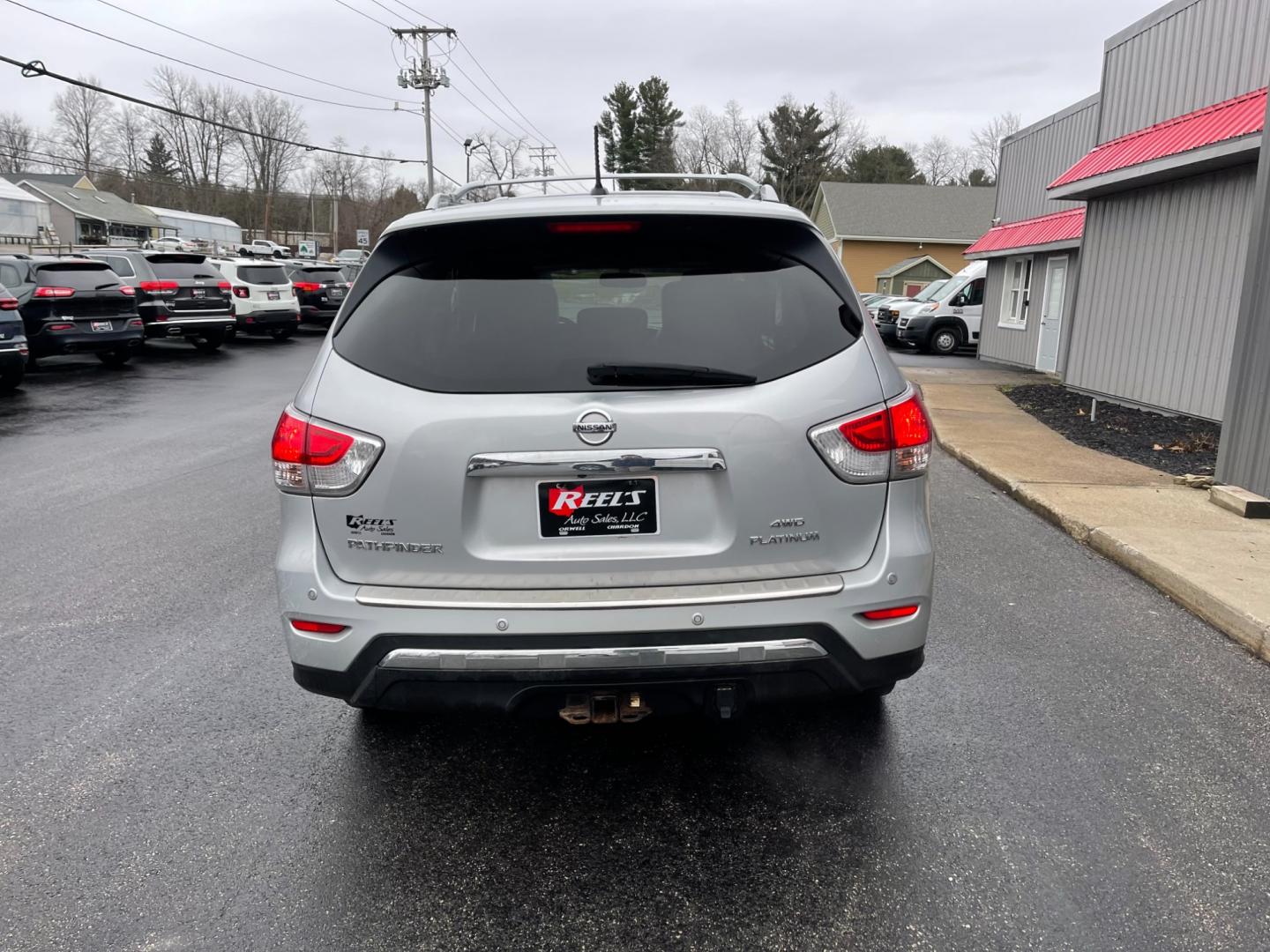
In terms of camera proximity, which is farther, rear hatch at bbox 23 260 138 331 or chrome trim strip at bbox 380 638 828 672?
rear hatch at bbox 23 260 138 331

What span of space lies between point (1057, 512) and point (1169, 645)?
254 cm

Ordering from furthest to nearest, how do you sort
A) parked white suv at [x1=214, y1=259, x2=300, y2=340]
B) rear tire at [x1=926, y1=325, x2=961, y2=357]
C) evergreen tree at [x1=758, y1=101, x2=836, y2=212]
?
1. evergreen tree at [x1=758, y1=101, x2=836, y2=212]
2. rear tire at [x1=926, y1=325, x2=961, y2=357]
3. parked white suv at [x1=214, y1=259, x2=300, y2=340]

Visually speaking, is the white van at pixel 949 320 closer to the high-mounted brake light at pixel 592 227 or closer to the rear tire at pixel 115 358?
the rear tire at pixel 115 358

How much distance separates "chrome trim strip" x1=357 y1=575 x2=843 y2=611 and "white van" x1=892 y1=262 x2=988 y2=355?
2443 cm

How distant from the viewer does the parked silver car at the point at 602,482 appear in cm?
273

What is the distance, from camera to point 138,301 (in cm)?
1925

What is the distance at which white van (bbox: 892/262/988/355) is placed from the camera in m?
25.9

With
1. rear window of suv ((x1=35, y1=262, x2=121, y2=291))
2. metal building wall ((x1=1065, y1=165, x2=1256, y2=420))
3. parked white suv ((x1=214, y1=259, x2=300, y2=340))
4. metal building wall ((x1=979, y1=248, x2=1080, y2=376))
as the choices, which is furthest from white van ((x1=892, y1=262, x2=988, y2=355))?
rear window of suv ((x1=35, y1=262, x2=121, y2=291))

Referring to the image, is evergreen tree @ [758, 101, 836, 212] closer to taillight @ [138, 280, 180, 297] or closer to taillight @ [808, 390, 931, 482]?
taillight @ [138, 280, 180, 297]

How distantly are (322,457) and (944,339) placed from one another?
82.8ft

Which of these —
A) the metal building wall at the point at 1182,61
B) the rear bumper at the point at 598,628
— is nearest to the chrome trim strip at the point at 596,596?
the rear bumper at the point at 598,628

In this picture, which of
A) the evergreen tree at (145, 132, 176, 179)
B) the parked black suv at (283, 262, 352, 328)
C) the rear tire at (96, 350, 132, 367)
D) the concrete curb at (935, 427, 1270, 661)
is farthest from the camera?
the evergreen tree at (145, 132, 176, 179)

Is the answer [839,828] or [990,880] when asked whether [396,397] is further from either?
[990,880]

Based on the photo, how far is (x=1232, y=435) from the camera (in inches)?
295
